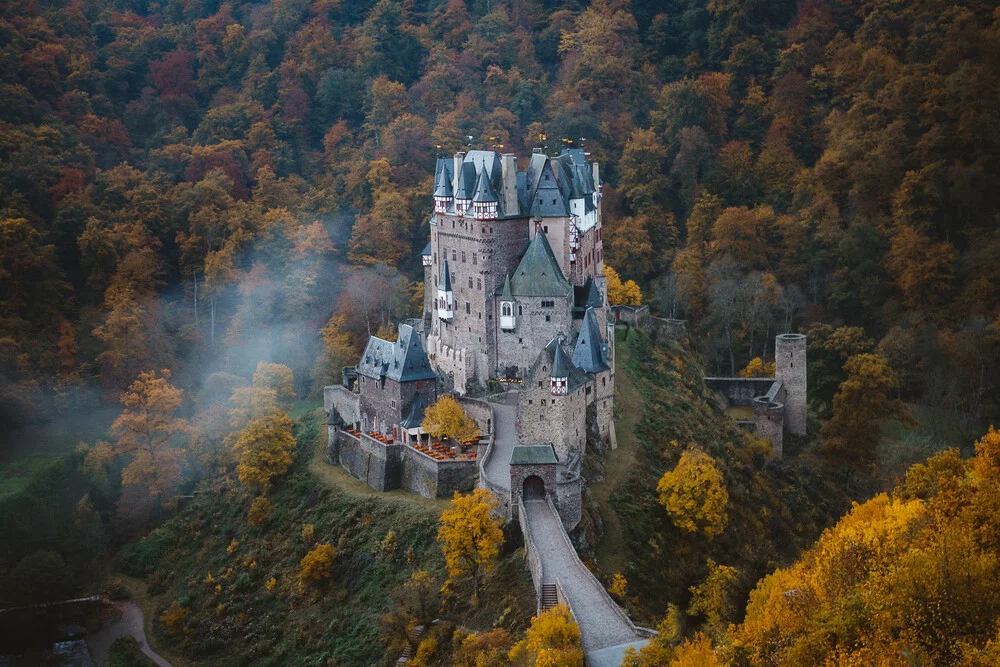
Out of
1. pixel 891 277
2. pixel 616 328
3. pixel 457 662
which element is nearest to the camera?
pixel 457 662

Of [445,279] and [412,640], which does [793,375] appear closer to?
[445,279]

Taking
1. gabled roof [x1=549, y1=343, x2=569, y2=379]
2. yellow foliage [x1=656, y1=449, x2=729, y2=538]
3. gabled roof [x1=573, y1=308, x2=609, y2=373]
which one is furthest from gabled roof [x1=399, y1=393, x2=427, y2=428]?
yellow foliage [x1=656, y1=449, x2=729, y2=538]

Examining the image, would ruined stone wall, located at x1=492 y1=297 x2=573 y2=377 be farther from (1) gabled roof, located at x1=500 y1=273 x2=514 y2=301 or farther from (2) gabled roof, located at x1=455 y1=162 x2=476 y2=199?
(2) gabled roof, located at x1=455 y1=162 x2=476 y2=199

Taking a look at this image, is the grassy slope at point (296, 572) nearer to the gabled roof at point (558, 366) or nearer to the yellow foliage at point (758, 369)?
the gabled roof at point (558, 366)

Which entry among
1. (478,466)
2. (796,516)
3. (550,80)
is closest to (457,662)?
(478,466)

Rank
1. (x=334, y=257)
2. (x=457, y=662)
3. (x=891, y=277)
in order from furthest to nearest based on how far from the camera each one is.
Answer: (x=334, y=257) → (x=891, y=277) → (x=457, y=662)

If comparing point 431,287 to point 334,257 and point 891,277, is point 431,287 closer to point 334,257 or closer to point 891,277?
point 334,257

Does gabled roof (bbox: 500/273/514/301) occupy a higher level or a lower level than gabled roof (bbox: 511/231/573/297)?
lower
